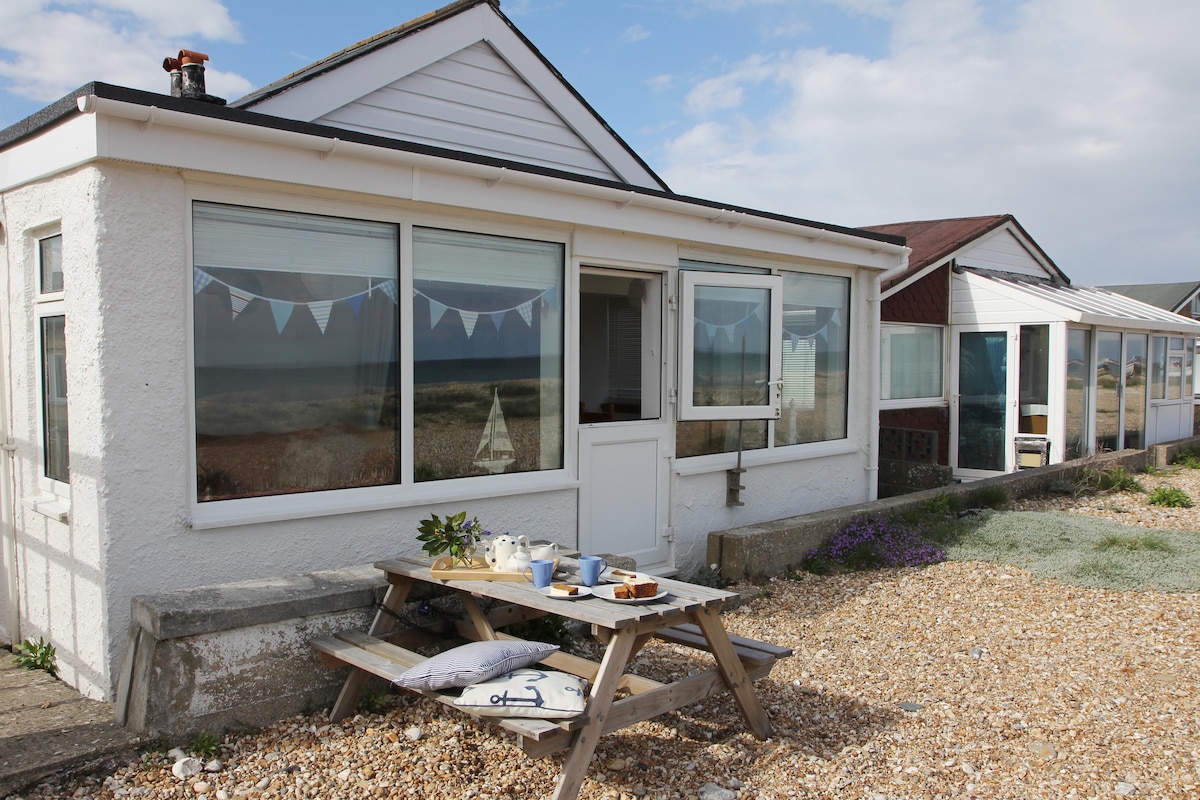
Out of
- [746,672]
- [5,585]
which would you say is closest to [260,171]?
[5,585]

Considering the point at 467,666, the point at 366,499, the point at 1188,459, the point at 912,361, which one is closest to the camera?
the point at 467,666

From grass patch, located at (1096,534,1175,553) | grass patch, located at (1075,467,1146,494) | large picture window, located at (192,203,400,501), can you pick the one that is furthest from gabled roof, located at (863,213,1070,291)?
large picture window, located at (192,203,400,501)

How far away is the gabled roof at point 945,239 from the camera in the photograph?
12086mm

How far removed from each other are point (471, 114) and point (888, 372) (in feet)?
21.5

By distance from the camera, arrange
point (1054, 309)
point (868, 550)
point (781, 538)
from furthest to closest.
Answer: point (1054, 309) → point (868, 550) → point (781, 538)

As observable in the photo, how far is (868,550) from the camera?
706cm

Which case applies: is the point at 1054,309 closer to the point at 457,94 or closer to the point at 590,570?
the point at 457,94

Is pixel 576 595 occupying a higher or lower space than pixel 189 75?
lower

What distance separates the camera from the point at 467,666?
324 centimetres

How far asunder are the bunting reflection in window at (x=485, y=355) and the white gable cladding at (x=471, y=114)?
275 centimetres

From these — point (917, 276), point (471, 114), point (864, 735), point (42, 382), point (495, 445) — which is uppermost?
point (471, 114)

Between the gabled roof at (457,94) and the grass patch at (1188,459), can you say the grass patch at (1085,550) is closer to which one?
the gabled roof at (457,94)

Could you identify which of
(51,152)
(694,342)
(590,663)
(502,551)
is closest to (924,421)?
(694,342)

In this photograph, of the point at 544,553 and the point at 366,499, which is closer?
the point at 544,553
